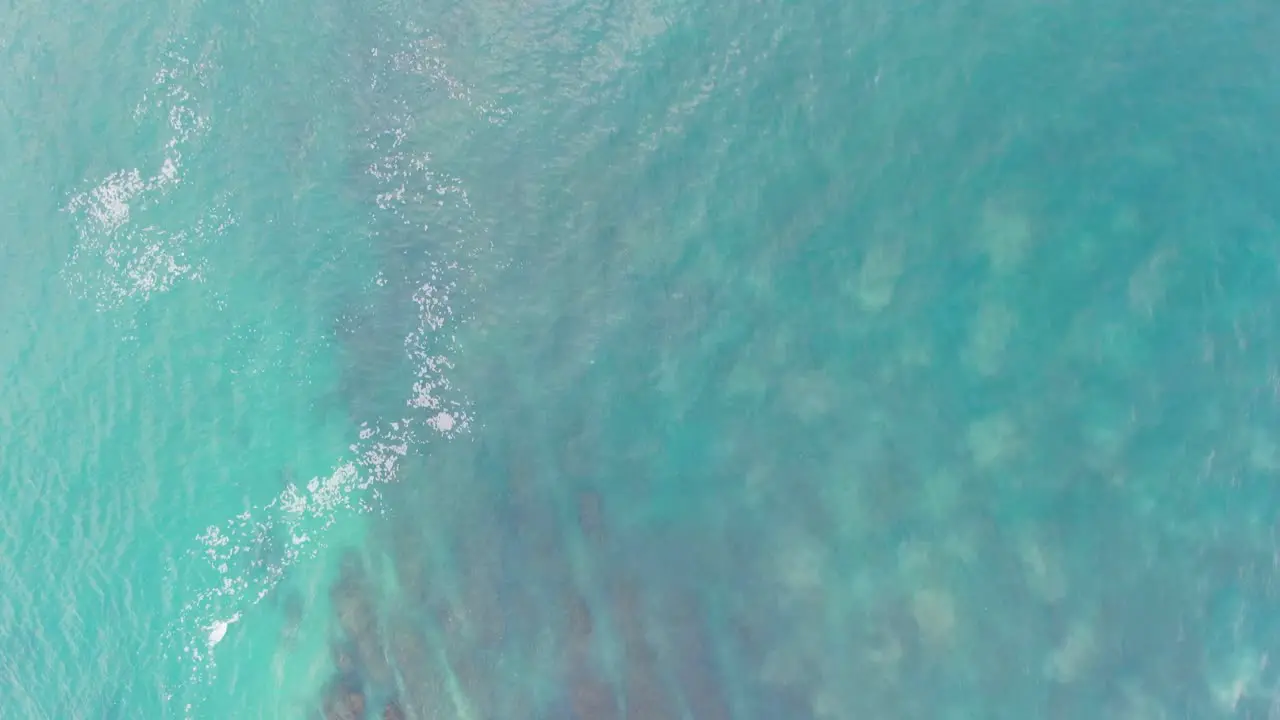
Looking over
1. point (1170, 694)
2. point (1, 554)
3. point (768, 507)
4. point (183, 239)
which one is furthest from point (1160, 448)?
point (1, 554)

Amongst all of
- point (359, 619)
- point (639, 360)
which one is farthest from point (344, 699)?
point (639, 360)

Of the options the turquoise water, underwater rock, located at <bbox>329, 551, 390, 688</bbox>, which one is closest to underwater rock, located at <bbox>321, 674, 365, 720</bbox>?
the turquoise water

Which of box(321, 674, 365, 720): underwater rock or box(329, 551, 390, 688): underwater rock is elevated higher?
box(329, 551, 390, 688): underwater rock

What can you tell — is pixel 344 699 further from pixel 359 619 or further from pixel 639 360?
pixel 639 360

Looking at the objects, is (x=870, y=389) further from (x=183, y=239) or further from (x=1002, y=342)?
(x=183, y=239)

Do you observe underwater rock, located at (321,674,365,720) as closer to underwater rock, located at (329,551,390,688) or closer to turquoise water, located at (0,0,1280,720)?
turquoise water, located at (0,0,1280,720)

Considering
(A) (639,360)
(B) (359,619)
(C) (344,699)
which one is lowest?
(C) (344,699)

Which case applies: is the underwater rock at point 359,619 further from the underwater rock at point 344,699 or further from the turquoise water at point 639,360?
the underwater rock at point 344,699

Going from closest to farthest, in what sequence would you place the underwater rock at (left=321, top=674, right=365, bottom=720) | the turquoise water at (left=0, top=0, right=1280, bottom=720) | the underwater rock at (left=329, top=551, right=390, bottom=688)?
the turquoise water at (left=0, top=0, right=1280, bottom=720)
the underwater rock at (left=321, top=674, right=365, bottom=720)
the underwater rock at (left=329, top=551, right=390, bottom=688)

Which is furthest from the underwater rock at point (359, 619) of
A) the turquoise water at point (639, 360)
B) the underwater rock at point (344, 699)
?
the underwater rock at point (344, 699)
